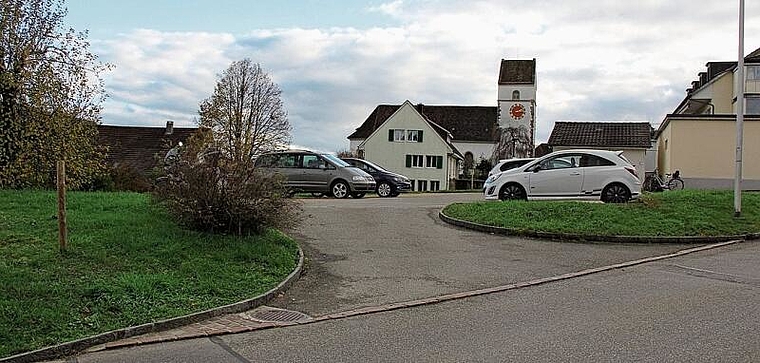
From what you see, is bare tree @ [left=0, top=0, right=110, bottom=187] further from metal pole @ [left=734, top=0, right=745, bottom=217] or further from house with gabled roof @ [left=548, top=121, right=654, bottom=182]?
house with gabled roof @ [left=548, top=121, right=654, bottom=182]

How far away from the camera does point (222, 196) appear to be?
11641mm

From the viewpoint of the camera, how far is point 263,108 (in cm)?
5138

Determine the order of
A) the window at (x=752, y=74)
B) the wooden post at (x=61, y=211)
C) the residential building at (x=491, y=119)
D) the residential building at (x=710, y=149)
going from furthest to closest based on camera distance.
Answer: the residential building at (x=491, y=119) < the window at (x=752, y=74) < the residential building at (x=710, y=149) < the wooden post at (x=61, y=211)

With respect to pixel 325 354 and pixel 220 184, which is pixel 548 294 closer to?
pixel 325 354

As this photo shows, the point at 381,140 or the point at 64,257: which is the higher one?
the point at 381,140

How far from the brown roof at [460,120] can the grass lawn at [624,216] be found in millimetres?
76199

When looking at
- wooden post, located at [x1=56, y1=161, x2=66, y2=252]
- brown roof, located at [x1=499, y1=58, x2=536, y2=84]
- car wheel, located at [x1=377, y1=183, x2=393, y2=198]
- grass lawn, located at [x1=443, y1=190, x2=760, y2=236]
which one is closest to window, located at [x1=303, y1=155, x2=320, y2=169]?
car wheel, located at [x1=377, y1=183, x2=393, y2=198]

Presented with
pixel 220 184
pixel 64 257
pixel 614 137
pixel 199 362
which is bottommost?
pixel 199 362

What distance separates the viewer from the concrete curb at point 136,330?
6.80 m

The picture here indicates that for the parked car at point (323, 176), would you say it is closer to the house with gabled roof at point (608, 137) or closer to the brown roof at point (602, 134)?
the house with gabled roof at point (608, 137)

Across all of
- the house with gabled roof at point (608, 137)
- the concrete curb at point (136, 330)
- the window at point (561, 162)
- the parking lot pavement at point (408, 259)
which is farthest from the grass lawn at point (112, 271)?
the house with gabled roof at point (608, 137)

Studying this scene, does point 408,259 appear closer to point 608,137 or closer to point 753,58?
point 608,137

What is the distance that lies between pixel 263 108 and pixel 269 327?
1746 inches

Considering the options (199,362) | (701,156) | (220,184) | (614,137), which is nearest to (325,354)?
(199,362)
